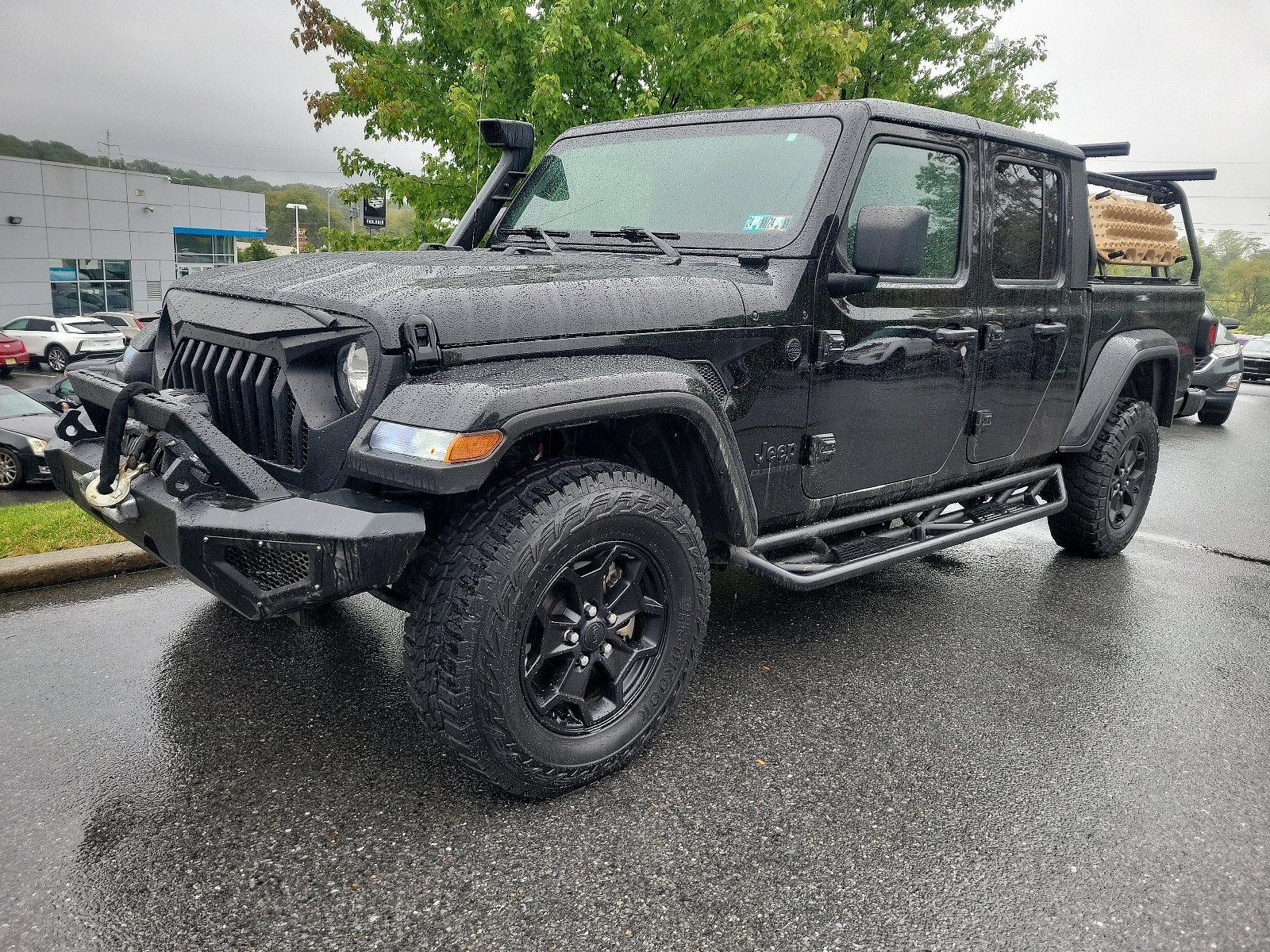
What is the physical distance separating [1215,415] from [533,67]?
10.6 meters

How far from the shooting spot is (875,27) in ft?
50.9

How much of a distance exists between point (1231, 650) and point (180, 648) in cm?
441

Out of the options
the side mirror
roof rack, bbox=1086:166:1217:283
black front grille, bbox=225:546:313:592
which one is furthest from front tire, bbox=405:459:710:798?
roof rack, bbox=1086:166:1217:283

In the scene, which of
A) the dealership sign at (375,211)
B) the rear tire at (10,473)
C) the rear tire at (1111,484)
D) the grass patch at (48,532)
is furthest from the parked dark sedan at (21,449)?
the rear tire at (1111,484)

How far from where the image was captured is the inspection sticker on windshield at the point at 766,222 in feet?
10.9

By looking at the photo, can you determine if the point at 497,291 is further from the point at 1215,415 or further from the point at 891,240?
the point at 1215,415

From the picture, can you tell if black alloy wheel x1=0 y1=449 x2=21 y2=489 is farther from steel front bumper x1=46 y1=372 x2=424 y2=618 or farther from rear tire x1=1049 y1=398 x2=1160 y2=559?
rear tire x1=1049 y1=398 x2=1160 y2=559

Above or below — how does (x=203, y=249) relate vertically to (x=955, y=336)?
below

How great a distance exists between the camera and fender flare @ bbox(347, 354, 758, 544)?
2.30 m

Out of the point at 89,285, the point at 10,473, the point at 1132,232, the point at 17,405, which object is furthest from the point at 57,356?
the point at 1132,232

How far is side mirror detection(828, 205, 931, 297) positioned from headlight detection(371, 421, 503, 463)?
1.46m

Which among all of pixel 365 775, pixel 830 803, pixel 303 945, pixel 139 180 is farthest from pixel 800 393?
pixel 139 180

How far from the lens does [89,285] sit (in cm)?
3984

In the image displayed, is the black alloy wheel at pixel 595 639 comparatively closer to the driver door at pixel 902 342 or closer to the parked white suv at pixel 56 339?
the driver door at pixel 902 342
